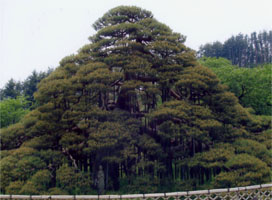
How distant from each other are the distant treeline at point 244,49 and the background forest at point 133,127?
2673 centimetres

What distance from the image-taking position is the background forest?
6.08m

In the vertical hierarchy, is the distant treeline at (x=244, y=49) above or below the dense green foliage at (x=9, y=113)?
above

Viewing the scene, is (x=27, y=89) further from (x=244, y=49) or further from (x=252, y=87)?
(x=244, y=49)

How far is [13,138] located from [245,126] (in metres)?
7.80

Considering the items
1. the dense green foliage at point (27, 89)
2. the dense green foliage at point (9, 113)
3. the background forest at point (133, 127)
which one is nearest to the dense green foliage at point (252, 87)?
the background forest at point (133, 127)

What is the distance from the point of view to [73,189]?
20.4 feet

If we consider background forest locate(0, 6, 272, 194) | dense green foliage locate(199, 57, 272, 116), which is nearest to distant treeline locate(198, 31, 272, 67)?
dense green foliage locate(199, 57, 272, 116)

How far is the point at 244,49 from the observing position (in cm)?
3219

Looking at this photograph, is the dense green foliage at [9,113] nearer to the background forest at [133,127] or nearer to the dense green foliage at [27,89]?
the background forest at [133,127]

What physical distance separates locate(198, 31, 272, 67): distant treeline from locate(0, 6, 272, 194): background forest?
26.7 m

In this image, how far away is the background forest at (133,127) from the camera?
6078 mm

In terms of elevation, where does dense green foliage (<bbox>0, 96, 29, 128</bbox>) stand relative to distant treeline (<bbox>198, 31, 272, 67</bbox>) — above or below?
below

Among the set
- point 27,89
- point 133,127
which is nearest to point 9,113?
point 27,89

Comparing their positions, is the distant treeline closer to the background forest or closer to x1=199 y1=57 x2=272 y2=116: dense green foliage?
x1=199 y1=57 x2=272 y2=116: dense green foliage
